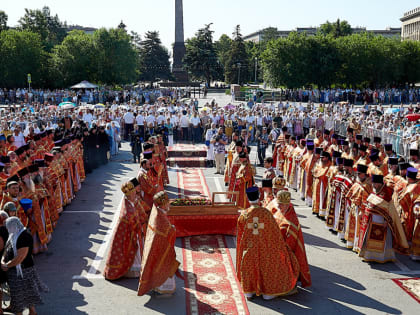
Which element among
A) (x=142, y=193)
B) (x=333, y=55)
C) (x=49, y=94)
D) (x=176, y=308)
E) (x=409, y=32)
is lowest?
(x=176, y=308)

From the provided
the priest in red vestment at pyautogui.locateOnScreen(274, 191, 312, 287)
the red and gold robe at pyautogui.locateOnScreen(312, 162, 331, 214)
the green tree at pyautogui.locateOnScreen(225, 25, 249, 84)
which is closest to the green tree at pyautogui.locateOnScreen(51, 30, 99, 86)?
the green tree at pyautogui.locateOnScreen(225, 25, 249, 84)

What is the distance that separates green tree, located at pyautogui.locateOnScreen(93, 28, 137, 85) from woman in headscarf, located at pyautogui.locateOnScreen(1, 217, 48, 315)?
53246mm

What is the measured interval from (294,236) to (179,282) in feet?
7.53

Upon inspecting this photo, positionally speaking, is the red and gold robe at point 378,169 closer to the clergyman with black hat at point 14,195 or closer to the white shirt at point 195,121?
the clergyman with black hat at point 14,195

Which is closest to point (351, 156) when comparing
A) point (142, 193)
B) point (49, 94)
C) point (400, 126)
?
point (142, 193)

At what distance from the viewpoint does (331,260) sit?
374 inches

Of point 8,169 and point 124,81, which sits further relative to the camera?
point 124,81

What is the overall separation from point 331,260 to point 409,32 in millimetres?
112409

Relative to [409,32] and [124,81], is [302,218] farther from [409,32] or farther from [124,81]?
[409,32]

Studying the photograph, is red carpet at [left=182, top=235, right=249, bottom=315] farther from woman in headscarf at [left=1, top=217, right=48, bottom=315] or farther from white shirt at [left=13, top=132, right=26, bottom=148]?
white shirt at [left=13, top=132, right=26, bottom=148]

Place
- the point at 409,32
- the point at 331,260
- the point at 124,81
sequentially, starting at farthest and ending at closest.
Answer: the point at 409,32
the point at 124,81
the point at 331,260

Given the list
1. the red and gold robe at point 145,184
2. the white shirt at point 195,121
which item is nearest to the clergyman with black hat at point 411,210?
the red and gold robe at point 145,184

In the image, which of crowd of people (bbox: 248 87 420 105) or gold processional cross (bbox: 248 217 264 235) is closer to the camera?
gold processional cross (bbox: 248 217 264 235)

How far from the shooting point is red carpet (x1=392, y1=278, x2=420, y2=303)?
25.8 feet
